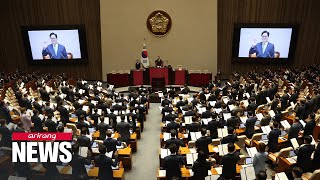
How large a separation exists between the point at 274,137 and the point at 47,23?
18.2 meters

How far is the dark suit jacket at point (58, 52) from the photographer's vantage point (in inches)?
919

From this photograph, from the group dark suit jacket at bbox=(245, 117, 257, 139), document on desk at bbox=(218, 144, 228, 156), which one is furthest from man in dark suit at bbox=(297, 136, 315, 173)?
dark suit jacket at bbox=(245, 117, 257, 139)

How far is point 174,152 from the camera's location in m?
8.54

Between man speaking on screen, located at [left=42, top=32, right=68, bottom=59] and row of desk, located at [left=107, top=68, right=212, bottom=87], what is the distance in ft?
12.5

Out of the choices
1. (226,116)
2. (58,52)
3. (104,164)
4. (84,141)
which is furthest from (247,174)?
(58,52)

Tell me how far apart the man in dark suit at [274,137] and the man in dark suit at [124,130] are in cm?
Answer: 448

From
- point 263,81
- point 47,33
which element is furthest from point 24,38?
point 263,81

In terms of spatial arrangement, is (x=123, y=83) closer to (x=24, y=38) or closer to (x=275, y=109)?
(x=24, y=38)

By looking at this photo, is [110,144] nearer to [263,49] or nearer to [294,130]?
[294,130]

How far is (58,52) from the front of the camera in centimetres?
2345

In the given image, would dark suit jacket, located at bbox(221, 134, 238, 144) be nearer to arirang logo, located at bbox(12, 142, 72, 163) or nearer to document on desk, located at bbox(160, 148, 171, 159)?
document on desk, located at bbox(160, 148, 171, 159)

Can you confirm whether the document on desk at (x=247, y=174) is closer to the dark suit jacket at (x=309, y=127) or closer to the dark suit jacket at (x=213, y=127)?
the dark suit jacket at (x=213, y=127)

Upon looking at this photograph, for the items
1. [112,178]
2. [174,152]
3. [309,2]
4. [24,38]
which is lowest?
[112,178]

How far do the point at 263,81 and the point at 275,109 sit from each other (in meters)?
5.13
